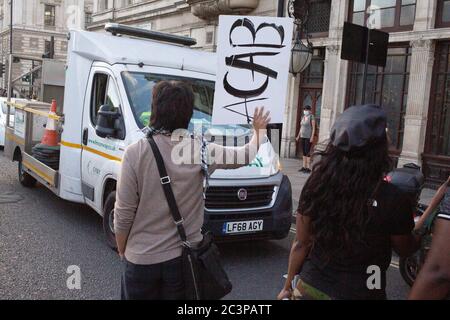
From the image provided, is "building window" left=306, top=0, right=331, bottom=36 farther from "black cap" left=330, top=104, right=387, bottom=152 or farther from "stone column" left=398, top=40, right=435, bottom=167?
"black cap" left=330, top=104, right=387, bottom=152

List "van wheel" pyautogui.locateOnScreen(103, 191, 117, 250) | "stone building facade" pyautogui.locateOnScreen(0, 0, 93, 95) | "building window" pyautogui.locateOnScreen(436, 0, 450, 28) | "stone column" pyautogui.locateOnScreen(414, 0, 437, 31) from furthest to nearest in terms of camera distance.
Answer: "stone building facade" pyautogui.locateOnScreen(0, 0, 93, 95) → "stone column" pyautogui.locateOnScreen(414, 0, 437, 31) → "building window" pyautogui.locateOnScreen(436, 0, 450, 28) → "van wheel" pyautogui.locateOnScreen(103, 191, 117, 250)

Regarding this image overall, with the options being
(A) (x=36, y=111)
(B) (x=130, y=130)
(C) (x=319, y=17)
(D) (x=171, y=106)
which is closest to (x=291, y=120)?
(C) (x=319, y=17)

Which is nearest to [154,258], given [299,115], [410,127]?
[410,127]

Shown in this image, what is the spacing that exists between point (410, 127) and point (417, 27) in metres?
2.42

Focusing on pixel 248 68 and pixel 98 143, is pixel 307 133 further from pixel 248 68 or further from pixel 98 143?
pixel 248 68

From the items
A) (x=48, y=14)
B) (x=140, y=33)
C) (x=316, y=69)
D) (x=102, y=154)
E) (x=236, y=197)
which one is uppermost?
(x=48, y=14)

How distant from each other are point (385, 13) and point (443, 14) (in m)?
1.81

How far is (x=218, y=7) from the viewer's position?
58.1ft

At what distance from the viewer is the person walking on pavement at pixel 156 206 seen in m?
2.51

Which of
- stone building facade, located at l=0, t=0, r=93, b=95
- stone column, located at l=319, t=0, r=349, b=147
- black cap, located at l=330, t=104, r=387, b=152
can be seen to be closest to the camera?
black cap, located at l=330, t=104, r=387, b=152

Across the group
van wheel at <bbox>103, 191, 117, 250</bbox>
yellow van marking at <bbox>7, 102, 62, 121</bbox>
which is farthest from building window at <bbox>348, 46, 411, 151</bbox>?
van wheel at <bbox>103, 191, 117, 250</bbox>

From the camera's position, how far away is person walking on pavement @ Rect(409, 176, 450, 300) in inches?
63.4

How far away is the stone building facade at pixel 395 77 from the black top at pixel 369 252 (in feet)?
33.5

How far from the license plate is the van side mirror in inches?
67.1
